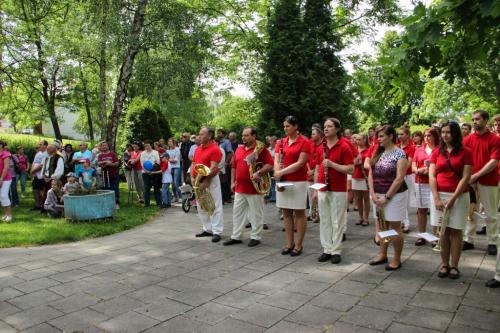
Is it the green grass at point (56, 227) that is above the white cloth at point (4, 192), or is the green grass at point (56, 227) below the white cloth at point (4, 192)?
below

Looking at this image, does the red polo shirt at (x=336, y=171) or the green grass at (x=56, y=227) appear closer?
the red polo shirt at (x=336, y=171)

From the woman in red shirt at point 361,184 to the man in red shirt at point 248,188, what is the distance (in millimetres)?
2354

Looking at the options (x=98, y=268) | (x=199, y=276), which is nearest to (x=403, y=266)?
(x=199, y=276)

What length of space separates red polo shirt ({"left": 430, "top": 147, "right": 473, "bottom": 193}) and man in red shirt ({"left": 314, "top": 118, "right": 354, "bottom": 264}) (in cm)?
115

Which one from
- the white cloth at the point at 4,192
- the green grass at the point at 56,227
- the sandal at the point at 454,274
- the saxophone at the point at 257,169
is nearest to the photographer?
the sandal at the point at 454,274

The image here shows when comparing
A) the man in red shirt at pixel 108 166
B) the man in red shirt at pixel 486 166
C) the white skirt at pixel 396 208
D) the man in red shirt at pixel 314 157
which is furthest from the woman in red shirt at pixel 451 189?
the man in red shirt at pixel 108 166

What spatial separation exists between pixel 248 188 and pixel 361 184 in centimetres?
276

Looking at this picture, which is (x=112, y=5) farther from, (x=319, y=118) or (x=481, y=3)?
(x=481, y=3)

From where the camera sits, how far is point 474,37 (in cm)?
421

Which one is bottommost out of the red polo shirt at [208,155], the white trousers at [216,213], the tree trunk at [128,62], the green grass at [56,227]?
the green grass at [56,227]

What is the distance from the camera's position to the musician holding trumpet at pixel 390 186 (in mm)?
5484

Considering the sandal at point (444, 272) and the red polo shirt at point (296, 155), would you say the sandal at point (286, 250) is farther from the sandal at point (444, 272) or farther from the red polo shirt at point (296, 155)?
the sandal at point (444, 272)

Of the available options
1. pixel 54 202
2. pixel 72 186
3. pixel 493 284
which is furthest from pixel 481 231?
pixel 54 202

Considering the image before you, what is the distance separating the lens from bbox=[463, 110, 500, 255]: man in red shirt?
598cm
